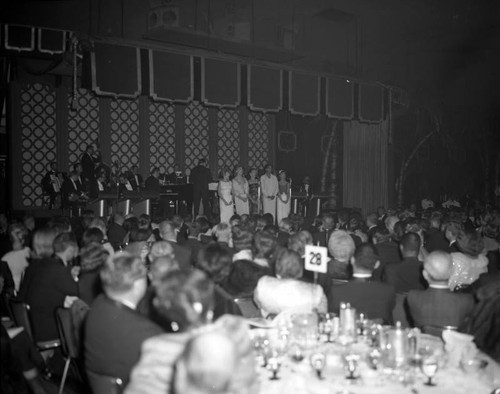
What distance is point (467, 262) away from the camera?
519 cm

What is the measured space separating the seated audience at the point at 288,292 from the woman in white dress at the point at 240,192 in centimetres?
941

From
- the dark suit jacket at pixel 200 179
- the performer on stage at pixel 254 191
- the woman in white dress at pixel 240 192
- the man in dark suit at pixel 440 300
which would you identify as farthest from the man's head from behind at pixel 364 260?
the dark suit jacket at pixel 200 179

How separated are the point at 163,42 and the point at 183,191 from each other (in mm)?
3837

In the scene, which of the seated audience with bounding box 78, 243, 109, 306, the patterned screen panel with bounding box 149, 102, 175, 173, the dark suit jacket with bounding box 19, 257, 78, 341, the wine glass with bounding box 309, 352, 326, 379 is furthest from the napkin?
the patterned screen panel with bounding box 149, 102, 175, 173

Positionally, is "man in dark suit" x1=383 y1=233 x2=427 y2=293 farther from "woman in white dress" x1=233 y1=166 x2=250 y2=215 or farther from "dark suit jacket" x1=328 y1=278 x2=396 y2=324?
"woman in white dress" x1=233 y1=166 x2=250 y2=215

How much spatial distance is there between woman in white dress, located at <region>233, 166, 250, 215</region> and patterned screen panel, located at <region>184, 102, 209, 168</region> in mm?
3419

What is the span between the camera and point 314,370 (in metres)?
2.72

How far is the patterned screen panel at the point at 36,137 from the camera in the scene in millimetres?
13641

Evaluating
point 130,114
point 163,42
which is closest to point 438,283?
point 163,42

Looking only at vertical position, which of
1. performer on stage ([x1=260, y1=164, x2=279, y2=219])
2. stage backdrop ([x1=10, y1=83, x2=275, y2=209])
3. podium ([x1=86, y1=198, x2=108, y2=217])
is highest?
stage backdrop ([x1=10, y1=83, x2=275, y2=209])

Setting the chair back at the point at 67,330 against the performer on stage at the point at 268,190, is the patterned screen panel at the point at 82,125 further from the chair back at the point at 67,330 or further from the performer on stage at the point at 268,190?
the chair back at the point at 67,330

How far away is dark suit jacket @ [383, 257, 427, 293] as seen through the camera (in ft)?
16.4

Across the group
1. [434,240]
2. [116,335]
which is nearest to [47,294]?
[116,335]

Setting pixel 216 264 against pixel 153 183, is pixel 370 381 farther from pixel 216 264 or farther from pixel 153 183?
pixel 153 183
